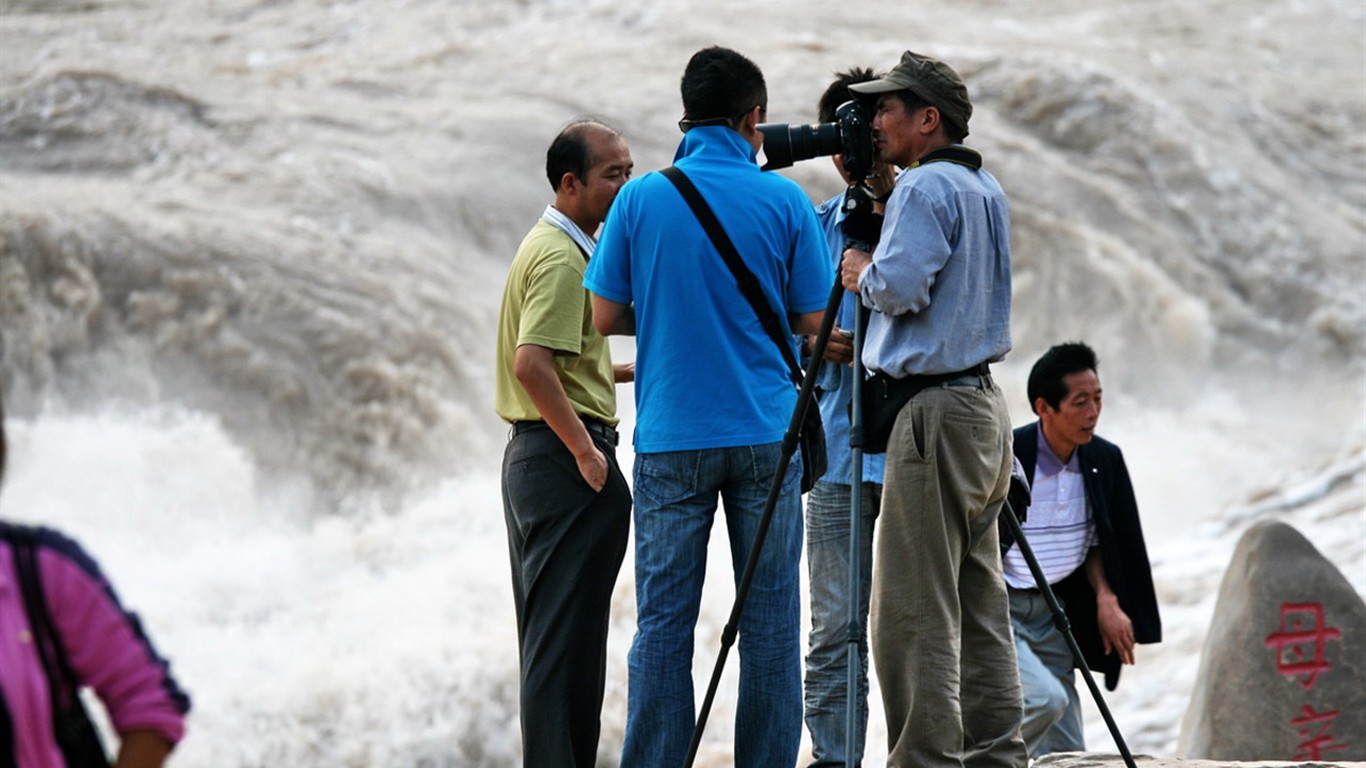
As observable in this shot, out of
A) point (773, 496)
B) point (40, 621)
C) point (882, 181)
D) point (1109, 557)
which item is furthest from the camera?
point (1109, 557)

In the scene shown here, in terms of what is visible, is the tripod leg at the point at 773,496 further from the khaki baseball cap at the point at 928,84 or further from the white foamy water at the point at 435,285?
the white foamy water at the point at 435,285

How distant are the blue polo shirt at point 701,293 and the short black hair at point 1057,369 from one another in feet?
5.09

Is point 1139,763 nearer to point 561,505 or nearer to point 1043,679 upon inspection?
point 1043,679

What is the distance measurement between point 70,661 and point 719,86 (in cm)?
219

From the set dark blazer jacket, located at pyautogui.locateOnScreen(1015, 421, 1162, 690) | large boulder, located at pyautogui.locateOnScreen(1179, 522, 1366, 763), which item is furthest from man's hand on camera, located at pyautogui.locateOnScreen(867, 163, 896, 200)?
large boulder, located at pyautogui.locateOnScreen(1179, 522, 1366, 763)

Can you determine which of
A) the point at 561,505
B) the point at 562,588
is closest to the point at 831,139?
the point at 561,505

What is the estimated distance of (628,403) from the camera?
13289 mm

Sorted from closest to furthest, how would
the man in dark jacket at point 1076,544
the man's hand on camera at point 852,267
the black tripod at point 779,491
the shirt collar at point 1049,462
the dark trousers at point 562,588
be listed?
the black tripod at point 779,491, the man's hand on camera at point 852,267, the dark trousers at point 562,588, the man in dark jacket at point 1076,544, the shirt collar at point 1049,462

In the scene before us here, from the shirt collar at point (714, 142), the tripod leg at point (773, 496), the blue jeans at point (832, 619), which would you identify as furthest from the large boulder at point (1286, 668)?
the shirt collar at point (714, 142)

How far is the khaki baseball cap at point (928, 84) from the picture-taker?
146 inches

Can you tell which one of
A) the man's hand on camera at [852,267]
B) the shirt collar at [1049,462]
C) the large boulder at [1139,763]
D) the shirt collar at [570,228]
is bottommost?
the large boulder at [1139,763]

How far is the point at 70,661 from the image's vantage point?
207 cm

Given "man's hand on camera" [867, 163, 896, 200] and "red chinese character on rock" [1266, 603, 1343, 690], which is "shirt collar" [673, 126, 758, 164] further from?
"red chinese character on rock" [1266, 603, 1343, 690]

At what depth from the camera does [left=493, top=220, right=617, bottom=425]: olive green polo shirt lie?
3.84m
